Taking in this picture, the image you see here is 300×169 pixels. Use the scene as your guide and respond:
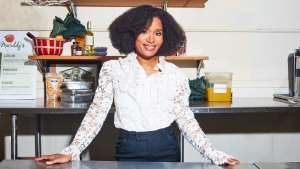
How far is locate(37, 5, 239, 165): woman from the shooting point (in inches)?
54.4

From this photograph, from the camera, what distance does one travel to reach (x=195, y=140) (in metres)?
1.35

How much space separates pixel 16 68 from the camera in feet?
7.96

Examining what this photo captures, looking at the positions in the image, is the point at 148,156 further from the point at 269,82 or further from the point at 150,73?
the point at 269,82

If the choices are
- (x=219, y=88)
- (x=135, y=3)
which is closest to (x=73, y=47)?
(x=135, y=3)

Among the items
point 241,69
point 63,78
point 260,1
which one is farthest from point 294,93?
point 63,78

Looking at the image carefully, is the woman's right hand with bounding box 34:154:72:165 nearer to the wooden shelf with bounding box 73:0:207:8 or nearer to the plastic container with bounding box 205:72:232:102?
the plastic container with bounding box 205:72:232:102

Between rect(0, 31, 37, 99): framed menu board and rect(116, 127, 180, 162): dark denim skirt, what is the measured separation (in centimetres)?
116

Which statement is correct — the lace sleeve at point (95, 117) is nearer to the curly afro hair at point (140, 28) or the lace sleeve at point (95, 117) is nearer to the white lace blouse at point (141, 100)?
the white lace blouse at point (141, 100)

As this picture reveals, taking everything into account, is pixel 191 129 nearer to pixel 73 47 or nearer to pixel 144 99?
pixel 144 99

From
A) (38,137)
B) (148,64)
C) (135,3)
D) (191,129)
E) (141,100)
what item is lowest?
(38,137)

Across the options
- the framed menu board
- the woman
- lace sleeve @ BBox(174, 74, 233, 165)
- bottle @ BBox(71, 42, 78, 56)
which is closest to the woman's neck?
the woman

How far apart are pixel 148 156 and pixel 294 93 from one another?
146 cm

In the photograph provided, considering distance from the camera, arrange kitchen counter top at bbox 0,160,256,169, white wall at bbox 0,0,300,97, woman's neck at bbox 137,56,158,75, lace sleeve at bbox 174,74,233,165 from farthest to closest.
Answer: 1. white wall at bbox 0,0,300,97
2. woman's neck at bbox 137,56,158,75
3. lace sleeve at bbox 174,74,233,165
4. kitchen counter top at bbox 0,160,256,169

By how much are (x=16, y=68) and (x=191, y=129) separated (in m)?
1.49
